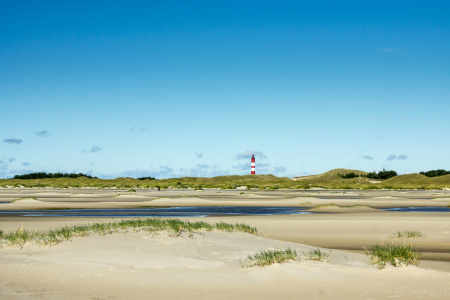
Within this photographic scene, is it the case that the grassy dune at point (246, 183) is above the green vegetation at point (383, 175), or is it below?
below

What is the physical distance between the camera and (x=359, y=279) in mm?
9242

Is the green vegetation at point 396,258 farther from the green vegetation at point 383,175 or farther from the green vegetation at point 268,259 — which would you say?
the green vegetation at point 383,175

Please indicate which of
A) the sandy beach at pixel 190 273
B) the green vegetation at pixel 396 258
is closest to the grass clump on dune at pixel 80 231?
the sandy beach at pixel 190 273

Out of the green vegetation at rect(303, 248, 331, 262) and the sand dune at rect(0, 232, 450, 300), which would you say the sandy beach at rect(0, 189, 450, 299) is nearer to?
the sand dune at rect(0, 232, 450, 300)

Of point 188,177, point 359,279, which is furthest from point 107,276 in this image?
point 188,177

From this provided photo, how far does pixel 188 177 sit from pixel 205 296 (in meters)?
190

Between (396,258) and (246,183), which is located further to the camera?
(246,183)

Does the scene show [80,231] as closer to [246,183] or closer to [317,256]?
[317,256]

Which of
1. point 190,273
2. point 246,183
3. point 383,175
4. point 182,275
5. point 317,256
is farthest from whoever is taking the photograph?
point 383,175

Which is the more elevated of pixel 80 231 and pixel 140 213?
pixel 80 231

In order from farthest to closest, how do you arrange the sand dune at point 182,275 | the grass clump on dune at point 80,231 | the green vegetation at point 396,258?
the grass clump on dune at point 80,231 → the green vegetation at point 396,258 → the sand dune at point 182,275

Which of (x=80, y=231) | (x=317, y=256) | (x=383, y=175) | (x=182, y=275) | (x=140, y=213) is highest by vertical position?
(x=383, y=175)

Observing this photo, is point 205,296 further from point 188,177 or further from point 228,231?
point 188,177

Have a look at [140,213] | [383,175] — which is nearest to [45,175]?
[383,175]
